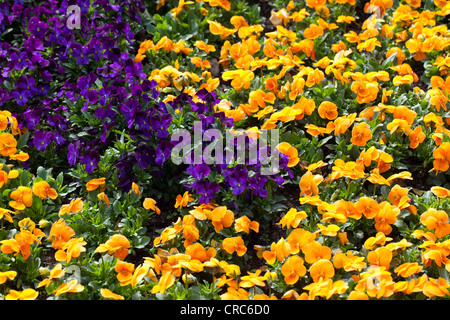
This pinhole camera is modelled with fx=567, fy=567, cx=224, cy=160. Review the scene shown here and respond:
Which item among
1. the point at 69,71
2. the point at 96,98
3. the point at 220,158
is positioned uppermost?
the point at 69,71

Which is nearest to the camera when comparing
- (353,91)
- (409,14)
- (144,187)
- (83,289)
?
(83,289)

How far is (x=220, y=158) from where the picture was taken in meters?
3.03

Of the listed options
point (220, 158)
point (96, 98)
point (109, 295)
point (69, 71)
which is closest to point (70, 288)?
point (109, 295)

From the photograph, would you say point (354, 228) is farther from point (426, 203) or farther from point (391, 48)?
point (391, 48)

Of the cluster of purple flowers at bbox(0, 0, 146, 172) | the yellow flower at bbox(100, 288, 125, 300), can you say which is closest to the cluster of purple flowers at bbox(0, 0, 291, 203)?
the cluster of purple flowers at bbox(0, 0, 146, 172)

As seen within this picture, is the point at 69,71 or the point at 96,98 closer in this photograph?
the point at 96,98

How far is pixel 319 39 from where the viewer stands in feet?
13.7

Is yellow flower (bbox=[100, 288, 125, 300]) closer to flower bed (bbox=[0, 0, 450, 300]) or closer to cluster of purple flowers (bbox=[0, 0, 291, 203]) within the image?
flower bed (bbox=[0, 0, 450, 300])

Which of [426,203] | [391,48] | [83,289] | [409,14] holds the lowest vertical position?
[83,289]

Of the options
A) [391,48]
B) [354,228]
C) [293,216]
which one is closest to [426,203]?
[354,228]

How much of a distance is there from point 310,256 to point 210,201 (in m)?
0.65

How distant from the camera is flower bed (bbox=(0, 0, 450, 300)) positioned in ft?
8.69

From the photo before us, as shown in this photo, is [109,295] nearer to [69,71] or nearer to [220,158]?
[220,158]

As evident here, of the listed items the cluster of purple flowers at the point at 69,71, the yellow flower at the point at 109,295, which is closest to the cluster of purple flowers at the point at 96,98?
the cluster of purple flowers at the point at 69,71
